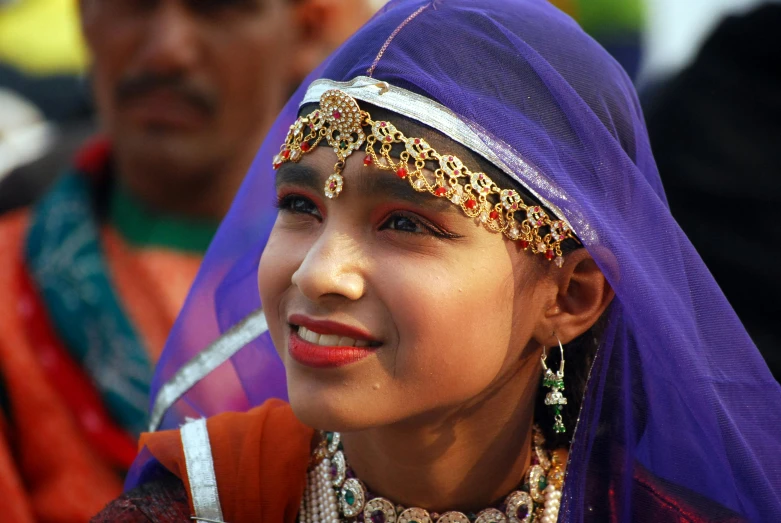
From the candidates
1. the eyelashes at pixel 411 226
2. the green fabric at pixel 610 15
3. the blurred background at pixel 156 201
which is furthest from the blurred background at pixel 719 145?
the eyelashes at pixel 411 226

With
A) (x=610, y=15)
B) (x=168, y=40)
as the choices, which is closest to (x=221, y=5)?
(x=168, y=40)

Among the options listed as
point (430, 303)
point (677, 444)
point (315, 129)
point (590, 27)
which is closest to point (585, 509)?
point (677, 444)

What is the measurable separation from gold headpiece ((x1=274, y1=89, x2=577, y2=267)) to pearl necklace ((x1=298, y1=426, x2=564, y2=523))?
1.93ft

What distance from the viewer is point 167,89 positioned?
4.62m

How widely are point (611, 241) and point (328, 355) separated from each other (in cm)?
67

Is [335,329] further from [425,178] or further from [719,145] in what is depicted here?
[719,145]

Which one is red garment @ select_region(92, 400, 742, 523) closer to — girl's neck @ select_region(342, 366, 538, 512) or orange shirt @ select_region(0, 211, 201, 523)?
girl's neck @ select_region(342, 366, 538, 512)

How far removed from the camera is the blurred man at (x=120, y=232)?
13.5ft

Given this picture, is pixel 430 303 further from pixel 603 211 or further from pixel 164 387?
pixel 164 387

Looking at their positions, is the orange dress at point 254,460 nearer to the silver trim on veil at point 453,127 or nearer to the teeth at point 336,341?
the teeth at point 336,341

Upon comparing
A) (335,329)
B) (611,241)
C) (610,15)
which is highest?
(610,15)

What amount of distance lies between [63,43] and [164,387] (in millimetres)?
5169

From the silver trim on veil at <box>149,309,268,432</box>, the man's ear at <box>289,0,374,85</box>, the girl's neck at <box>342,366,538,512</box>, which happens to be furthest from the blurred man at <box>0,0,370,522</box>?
the girl's neck at <box>342,366,538,512</box>

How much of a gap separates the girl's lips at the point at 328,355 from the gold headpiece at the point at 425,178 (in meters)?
0.33
